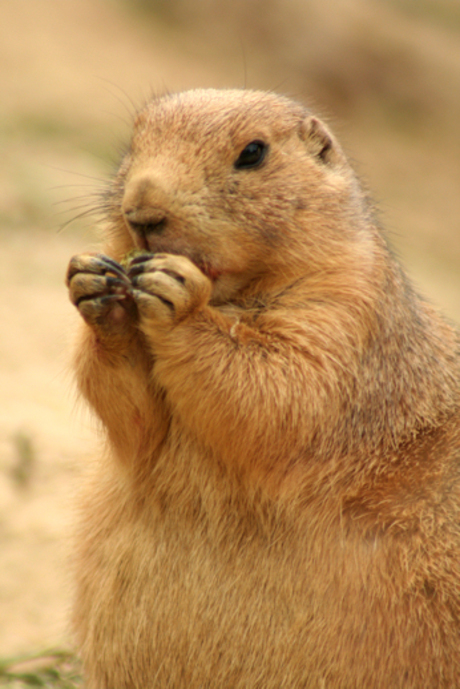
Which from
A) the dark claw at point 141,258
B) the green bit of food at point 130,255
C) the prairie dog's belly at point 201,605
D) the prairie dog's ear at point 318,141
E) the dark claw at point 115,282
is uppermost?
the prairie dog's ear at point 318,141

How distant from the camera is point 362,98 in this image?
17.7m

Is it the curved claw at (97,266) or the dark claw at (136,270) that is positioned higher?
the curved claw at (97,266)

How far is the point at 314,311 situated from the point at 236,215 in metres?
0.54

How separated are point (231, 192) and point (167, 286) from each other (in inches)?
24.2

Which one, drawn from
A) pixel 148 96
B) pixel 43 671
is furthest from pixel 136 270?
pixel 148 96

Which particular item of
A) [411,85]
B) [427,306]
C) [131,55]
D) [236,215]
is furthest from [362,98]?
[236,215]

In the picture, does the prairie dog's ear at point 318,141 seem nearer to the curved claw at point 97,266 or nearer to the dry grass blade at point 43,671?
the curved claw at point 97,266

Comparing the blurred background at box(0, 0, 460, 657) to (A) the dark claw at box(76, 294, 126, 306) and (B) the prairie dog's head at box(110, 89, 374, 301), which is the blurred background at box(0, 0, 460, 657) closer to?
(A) the dark claw at box(76, 294, 126, 306)

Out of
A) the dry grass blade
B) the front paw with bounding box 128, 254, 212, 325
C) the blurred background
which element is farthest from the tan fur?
the blurred background

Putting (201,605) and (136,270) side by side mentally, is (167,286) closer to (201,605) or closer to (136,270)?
(136,270)

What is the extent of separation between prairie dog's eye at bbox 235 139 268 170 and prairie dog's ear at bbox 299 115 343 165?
0.39 m

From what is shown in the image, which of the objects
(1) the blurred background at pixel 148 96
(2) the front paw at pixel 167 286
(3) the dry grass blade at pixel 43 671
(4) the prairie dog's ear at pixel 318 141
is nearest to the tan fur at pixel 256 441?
(2) the front paw at pixel 167 286

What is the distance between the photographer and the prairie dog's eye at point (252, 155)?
385cm

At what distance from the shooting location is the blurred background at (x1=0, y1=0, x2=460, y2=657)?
7910 millimetres
